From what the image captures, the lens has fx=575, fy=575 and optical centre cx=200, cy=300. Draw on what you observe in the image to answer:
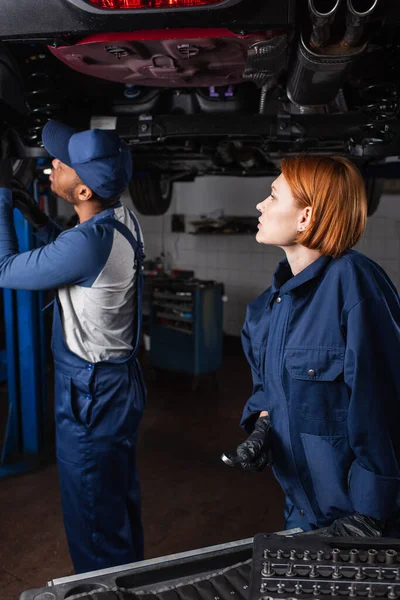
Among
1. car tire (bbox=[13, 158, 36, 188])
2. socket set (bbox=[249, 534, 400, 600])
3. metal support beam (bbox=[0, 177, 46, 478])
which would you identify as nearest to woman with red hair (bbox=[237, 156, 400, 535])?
socket set (bbox=[249, 534, 400, 600])

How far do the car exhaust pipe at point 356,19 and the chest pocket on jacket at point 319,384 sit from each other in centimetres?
73

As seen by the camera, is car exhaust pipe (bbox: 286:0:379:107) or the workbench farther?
car exhaust pipe (bbox: 286:0:379:107)

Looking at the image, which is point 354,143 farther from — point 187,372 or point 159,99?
point 187,372

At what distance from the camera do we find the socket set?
746 millimetres

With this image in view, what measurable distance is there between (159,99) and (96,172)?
1.03m

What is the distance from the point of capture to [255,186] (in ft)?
21.4

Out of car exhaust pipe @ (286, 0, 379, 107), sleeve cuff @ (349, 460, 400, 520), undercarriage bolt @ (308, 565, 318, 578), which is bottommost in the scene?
sleeve cuff @ (349, 460, 400, 520)

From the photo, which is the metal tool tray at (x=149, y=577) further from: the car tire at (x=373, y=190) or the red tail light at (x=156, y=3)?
the car tire at (x=373, y=190)

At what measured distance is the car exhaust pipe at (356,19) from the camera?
4.08ft

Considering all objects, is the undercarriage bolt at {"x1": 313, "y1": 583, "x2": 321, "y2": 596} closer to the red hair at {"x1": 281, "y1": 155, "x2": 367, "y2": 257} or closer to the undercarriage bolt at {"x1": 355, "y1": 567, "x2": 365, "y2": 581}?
the undercarriage bolt at {"x1": 355, "y1": 567, "x2": 365, "y2": 581}

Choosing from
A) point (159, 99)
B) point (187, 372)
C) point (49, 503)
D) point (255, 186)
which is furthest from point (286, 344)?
point (255, 186)

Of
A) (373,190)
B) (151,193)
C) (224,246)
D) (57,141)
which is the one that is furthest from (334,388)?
(224,246)

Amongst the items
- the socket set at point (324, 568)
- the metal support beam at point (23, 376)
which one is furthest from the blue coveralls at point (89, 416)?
the metal support beam at point (23, 376)

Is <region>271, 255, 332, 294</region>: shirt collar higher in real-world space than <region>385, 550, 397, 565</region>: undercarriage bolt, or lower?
higher
